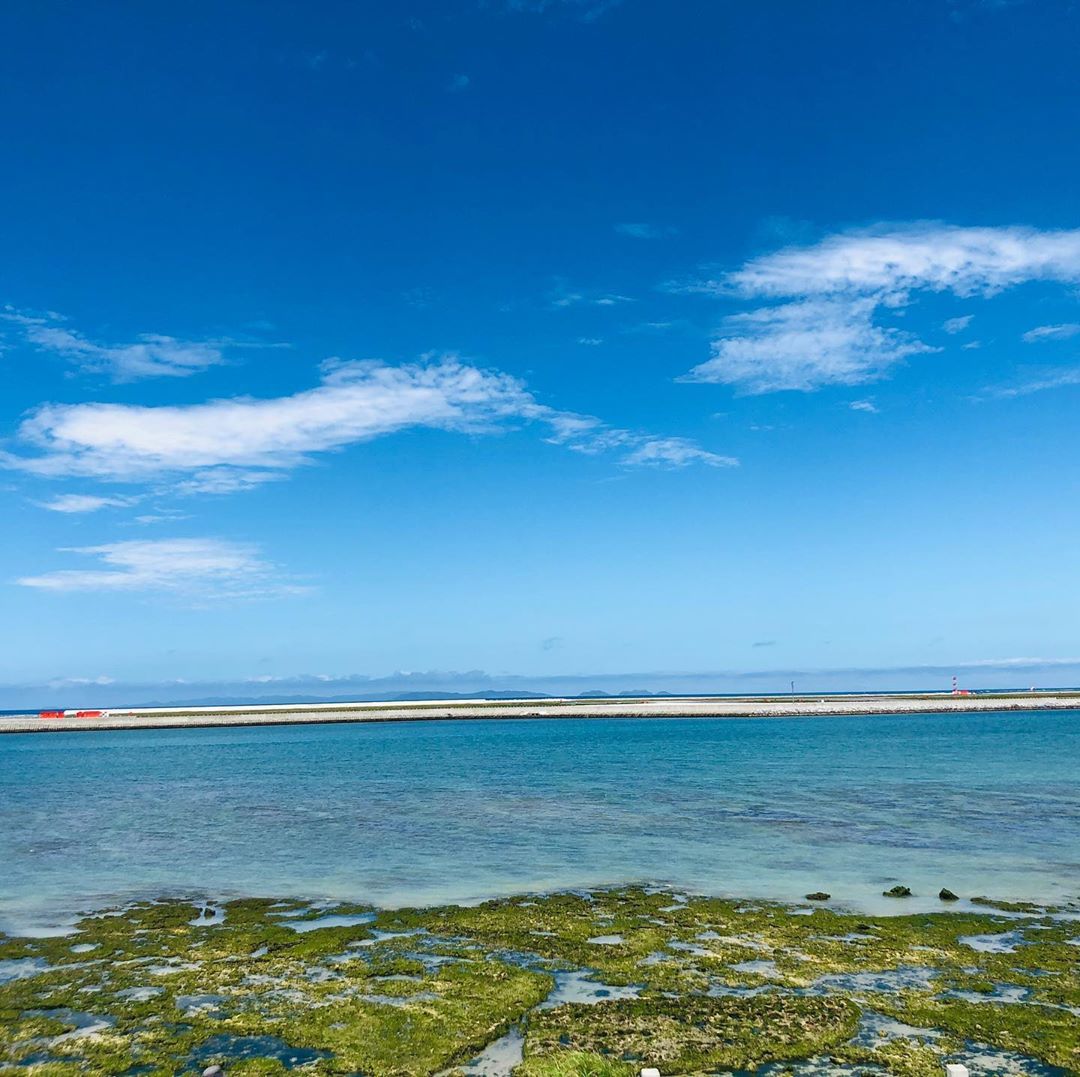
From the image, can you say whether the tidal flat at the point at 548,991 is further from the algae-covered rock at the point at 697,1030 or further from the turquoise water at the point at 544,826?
the turquoise water at the point at 544,826

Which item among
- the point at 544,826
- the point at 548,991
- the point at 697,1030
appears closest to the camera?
the point at 697,1030

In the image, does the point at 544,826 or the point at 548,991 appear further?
the point at 544,826

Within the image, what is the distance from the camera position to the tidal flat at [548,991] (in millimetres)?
12242

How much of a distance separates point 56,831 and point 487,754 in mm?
43441

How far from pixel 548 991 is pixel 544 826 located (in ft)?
62.0

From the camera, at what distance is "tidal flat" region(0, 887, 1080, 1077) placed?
12242 mm

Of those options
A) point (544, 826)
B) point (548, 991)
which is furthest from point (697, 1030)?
point (544, 826)

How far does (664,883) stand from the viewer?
2366 cm

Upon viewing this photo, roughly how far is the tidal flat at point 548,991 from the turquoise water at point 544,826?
2.97 meters

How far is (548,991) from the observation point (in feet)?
49.2

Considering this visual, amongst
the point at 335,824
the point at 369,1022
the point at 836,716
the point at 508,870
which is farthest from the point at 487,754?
the point at 836,716

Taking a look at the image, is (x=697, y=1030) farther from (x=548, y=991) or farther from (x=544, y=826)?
(x=544, y=826)

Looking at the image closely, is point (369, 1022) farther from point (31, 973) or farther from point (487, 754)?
point (487, 754)

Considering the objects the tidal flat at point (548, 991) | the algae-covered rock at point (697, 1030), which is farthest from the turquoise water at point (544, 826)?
the algae-covered rock at point (697, 1030)
